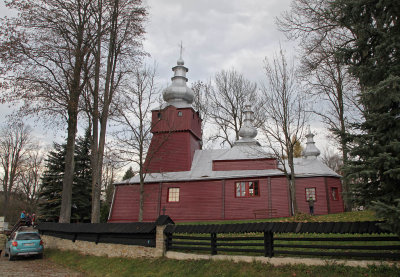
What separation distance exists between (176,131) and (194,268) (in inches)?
635

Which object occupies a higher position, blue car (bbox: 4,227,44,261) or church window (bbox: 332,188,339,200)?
church window (bbox: 332,188,339,200)

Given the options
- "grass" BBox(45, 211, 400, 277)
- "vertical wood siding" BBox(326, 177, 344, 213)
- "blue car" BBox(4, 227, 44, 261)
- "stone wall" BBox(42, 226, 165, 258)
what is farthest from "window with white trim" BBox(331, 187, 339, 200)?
"blue car" BBox(4, 227, 44, 261)

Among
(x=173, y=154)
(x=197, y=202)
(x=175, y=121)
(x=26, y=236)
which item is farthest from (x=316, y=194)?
(x=26, y=236)

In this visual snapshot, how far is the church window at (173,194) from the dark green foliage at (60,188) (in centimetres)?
785

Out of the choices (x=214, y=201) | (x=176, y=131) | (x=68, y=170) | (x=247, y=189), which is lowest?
(x=214, y=201)

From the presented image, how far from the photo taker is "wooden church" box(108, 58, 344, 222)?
2095 centimetres

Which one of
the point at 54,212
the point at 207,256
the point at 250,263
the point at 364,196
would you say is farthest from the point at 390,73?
the point at 54,212

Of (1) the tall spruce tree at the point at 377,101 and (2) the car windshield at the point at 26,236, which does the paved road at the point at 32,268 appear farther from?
(1) the tall spruce tree at the point at 377,101

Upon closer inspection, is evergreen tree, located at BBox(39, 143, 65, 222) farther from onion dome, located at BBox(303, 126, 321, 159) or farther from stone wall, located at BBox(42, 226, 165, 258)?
onion dome, located at BBox(303, 126, 321, 159)

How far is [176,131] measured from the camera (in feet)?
81.6

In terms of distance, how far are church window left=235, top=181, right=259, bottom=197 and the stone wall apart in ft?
35.6

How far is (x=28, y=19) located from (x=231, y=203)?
16.0 meters

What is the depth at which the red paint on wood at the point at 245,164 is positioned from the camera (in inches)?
869

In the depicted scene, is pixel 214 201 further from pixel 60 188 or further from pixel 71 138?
pixel 60 188
